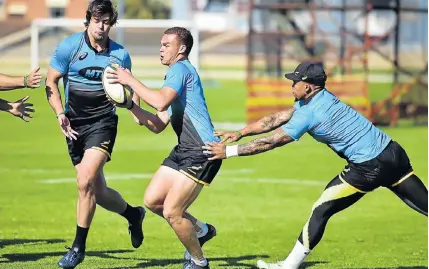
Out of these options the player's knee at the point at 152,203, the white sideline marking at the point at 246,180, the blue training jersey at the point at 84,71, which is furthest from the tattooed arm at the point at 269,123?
the white sideline marking at the point at 246,180

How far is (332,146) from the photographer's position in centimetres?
984

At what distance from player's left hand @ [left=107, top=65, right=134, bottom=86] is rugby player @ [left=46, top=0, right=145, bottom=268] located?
2.97ft

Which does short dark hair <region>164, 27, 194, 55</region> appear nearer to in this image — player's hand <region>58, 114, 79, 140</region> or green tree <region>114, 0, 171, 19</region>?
player's hand <region>58, 114, 79, 140</region>

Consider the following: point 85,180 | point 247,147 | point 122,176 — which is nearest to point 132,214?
point 85,180

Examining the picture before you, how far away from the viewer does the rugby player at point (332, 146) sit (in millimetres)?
9523

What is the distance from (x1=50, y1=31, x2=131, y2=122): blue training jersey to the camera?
1032 cm

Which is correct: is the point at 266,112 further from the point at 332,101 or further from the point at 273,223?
the point at 332,101

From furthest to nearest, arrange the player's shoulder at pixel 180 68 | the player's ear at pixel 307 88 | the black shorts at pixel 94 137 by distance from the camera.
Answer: the black shorts at pixel 94 137
the player's ear at pixel 307 88
the player's shoulder at pixel 180 68

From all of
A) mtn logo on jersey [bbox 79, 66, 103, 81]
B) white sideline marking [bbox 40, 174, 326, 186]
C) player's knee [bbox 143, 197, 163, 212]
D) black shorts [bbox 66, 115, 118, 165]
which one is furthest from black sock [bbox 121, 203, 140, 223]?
white sideline marking [bbox 40, 174, 326, 186]

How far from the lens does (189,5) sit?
251 feet

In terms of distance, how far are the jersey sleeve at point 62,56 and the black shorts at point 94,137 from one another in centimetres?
59

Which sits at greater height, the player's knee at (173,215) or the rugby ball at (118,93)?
the rugby ball at (118,93)

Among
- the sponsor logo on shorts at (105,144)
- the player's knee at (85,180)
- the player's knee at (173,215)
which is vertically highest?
the sponsor logo on shorts at (105,144)

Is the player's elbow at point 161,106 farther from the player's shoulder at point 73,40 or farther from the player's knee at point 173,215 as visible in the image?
the player's shoulder at point 73,40
